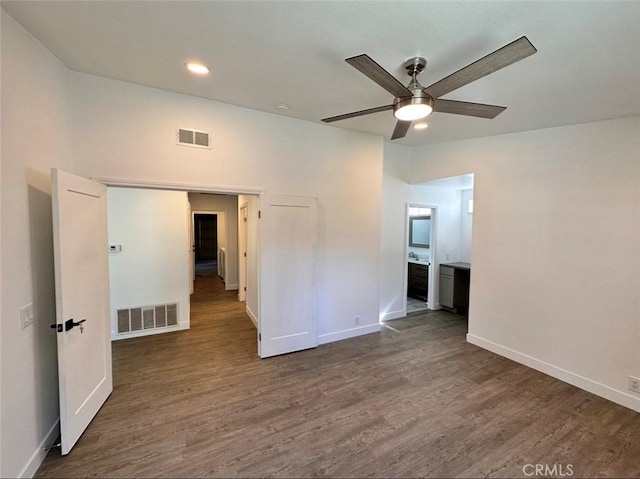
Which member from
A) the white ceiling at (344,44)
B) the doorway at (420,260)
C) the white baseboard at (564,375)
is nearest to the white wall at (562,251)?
the white baseboard at (564,375)

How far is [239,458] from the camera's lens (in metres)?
2.10

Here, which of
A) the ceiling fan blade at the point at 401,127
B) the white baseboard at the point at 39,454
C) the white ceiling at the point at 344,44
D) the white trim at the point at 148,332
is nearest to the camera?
the white ceiling at the point at 344,44

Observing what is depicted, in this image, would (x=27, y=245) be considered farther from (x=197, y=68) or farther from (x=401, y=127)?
(x=401, y=127)

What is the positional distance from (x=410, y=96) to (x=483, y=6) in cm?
59

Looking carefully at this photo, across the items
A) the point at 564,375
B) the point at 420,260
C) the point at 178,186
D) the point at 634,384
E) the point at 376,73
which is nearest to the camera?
the point at 376,73

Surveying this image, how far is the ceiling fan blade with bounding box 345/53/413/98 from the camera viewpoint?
1597 millimetres

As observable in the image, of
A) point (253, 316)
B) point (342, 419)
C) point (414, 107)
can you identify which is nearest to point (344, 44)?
point (414, 107)

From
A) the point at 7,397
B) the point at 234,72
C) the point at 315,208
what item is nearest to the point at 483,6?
the point at 234,72

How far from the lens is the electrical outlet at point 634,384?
2770 millimetres

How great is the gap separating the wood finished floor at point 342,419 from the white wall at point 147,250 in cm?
75

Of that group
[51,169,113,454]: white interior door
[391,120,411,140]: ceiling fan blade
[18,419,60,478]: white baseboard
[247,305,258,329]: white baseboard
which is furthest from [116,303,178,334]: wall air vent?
[391,120,411,140]: ceiling fan blade

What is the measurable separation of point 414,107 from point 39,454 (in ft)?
11.8

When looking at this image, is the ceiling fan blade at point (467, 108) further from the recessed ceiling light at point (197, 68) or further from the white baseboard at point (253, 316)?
the white baseboard at point (253, 316)

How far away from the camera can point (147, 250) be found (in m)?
4.38
